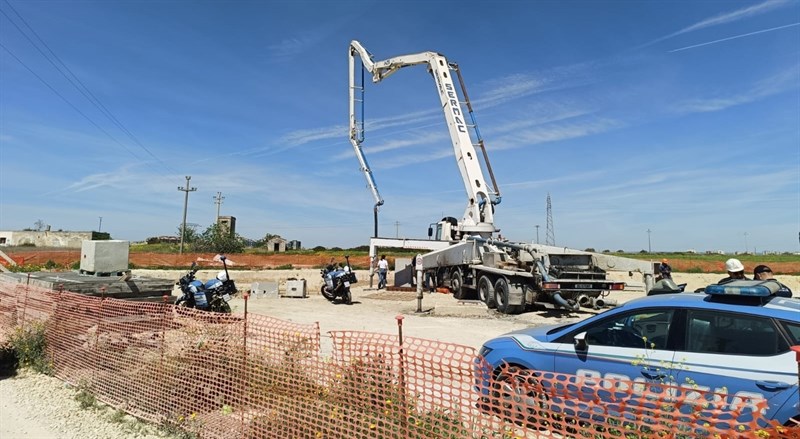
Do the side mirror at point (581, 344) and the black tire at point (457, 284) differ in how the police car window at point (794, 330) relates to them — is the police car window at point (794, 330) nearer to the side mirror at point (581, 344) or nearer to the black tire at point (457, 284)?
the side mirror at point (581, 344)

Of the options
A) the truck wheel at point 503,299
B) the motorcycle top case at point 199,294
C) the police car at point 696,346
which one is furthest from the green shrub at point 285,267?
the police car at point 696,346

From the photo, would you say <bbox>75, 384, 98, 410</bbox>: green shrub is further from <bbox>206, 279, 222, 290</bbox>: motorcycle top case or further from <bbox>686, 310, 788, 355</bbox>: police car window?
<bbox>686, 310, 788, 355</bbox>: police car window

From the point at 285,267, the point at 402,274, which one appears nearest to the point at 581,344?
A: the point at 402,274

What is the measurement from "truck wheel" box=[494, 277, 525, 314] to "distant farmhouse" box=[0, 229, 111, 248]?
74552 mm

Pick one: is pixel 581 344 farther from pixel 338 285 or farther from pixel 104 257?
pixel 338 285

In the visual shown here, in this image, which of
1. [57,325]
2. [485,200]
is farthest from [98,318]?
[485,200]

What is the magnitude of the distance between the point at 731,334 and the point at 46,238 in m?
94.9

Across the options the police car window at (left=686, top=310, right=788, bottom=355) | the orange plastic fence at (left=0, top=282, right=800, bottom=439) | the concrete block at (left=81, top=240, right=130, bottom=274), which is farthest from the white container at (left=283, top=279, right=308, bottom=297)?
the police car window at (left=686, top=310, right=788, bottom=355)

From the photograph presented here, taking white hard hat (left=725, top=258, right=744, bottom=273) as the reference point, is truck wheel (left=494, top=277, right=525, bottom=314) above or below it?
below

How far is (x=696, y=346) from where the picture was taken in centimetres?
393

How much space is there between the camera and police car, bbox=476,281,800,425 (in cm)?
346

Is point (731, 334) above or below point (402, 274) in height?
below

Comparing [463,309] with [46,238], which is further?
[46,238]

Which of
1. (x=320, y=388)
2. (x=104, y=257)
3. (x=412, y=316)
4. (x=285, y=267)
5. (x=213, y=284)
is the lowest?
(x=412, y=316)
